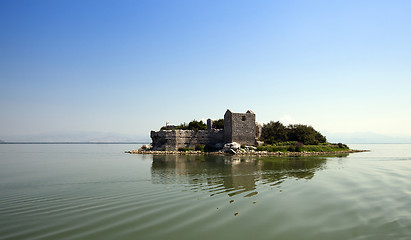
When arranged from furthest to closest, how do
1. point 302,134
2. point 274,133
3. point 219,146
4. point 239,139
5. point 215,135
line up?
point 274,133, point 302,134, point 215,135, point 219,146, point 239,139

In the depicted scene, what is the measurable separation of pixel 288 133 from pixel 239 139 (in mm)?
9531

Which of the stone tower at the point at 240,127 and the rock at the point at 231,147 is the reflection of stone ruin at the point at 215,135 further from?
the rock at the point at 231,147

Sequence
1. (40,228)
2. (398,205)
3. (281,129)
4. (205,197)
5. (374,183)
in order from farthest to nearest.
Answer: (281,129) < (374,183) < (205,197) < (398,205) < (40,228)

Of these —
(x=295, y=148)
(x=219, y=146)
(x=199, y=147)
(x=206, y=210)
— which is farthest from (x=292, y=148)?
(x=206, y=210)

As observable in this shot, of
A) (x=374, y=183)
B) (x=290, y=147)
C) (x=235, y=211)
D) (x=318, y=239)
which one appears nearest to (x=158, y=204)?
(x=235, y=211)

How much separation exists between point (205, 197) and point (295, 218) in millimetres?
3117

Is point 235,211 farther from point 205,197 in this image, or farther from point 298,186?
point 298,186

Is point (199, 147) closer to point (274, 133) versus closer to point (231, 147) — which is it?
point (231, 147)

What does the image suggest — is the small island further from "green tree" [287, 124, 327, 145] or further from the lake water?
the lake water

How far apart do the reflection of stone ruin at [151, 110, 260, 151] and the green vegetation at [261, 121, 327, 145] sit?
10.8 ft

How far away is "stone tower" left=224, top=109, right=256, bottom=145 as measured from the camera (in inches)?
1476

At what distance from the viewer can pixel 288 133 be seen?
42.0m

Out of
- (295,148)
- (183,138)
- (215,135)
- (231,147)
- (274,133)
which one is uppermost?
(274,133)

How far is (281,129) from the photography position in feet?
138
